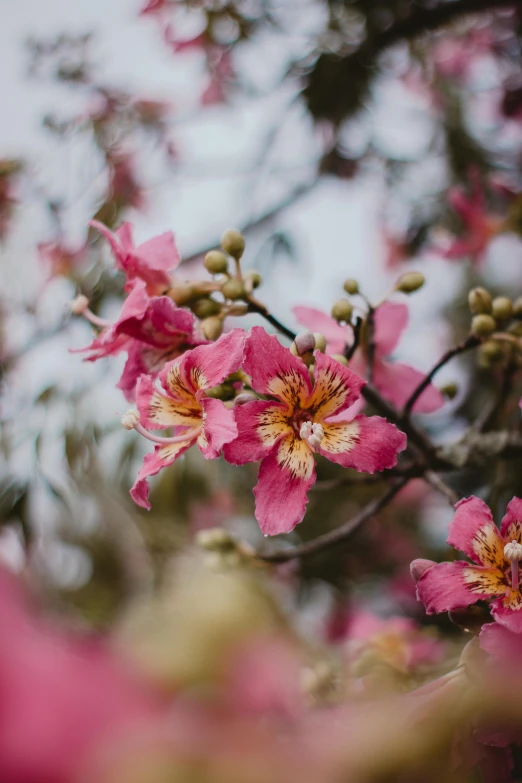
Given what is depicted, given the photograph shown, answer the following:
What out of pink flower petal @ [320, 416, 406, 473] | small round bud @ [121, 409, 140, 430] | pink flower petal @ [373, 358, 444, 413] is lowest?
pink flower petal @ [373, 358, 444, 413]

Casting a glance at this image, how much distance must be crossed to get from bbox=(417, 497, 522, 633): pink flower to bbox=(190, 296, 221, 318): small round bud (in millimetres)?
338

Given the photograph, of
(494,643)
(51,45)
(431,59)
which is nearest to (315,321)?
(494,643)

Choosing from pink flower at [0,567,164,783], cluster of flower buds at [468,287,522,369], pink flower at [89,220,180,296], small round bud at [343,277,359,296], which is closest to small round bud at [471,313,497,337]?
cluster of flower buds at [468,287,522,369]

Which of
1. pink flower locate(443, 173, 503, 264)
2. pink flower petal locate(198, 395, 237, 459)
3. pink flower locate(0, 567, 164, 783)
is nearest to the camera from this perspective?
pink flower locate(0, 567, 164, 783)

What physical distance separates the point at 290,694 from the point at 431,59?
8.06ft

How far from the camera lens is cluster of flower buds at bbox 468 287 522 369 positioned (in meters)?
0.76

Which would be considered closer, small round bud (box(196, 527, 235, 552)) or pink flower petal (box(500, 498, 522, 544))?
pink flower petal (box(500, 498, 522, 544))

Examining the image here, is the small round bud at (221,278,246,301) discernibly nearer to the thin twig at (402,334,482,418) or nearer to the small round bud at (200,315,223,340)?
the small round bud at (200,315,223,340)

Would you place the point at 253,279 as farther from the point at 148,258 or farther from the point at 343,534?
the point at 343,534

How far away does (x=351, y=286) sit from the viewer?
2.53ft

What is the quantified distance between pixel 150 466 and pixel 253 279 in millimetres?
248

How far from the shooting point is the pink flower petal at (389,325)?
0.92 metres

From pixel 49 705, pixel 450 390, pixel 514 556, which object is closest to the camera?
pixel 49 705

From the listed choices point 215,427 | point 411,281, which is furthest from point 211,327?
point 411,281
